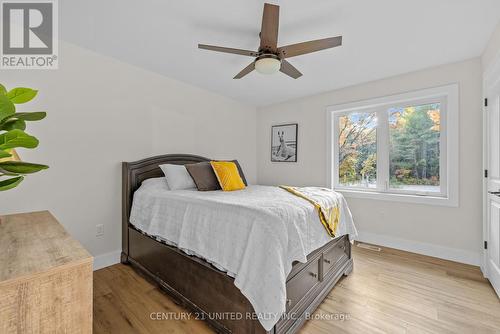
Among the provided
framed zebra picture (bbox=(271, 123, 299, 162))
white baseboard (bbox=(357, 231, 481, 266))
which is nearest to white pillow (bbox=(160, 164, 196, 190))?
framed zebra picture (bbox=(271, 123, 299, 162))

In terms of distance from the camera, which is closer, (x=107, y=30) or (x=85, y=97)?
(x=107, y=30)

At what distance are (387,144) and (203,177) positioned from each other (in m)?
2.65

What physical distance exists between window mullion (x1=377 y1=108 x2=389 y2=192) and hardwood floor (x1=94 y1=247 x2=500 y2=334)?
3.84 ft

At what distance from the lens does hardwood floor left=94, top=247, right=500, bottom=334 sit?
1586 mm

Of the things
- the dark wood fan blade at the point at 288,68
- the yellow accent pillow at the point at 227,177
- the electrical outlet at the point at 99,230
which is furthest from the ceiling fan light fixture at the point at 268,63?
the electrical outlet at the point at 99,230

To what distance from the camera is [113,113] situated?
2.57m

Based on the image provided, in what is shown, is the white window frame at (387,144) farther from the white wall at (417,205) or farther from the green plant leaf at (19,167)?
the green plant leaf at (19,167)

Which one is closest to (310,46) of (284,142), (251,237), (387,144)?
(251,237)

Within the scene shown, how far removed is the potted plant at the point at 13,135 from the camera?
2.18 feet

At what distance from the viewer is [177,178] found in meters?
2.58

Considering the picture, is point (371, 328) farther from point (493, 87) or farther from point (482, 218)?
point (493, 87)

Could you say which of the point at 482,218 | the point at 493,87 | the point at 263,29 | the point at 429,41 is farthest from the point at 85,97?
the point at 482,218

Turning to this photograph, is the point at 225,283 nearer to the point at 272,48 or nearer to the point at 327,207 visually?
the point at 327,207

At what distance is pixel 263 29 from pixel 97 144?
209cm
